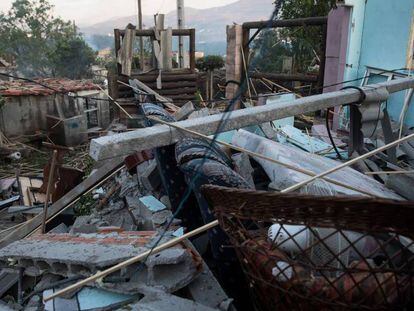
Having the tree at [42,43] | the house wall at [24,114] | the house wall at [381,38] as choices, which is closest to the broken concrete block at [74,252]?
the house wall at [381,38]

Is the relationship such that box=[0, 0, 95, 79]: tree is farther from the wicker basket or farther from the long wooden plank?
the wicker basket

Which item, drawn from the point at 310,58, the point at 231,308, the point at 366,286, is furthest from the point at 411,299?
the point at 310,58

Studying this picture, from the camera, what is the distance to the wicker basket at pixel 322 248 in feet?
4.24

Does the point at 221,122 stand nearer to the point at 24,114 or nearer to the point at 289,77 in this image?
the point at 289,77

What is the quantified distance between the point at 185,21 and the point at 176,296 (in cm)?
1704

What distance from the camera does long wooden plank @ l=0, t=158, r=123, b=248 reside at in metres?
4.79

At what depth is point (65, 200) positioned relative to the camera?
506 cm

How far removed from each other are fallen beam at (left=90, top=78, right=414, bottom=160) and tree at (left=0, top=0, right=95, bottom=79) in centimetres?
2473

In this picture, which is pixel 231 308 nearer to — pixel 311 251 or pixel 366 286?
pixel 311 251

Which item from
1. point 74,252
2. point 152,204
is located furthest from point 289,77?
point 74,252

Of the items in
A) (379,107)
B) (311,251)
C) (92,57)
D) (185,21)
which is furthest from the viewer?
(92,57)

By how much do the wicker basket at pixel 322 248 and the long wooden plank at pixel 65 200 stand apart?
382cm

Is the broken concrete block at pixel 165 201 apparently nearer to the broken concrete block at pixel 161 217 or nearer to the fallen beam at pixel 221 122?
the broken concrete block at pixel 161 217

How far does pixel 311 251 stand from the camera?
1.55m
